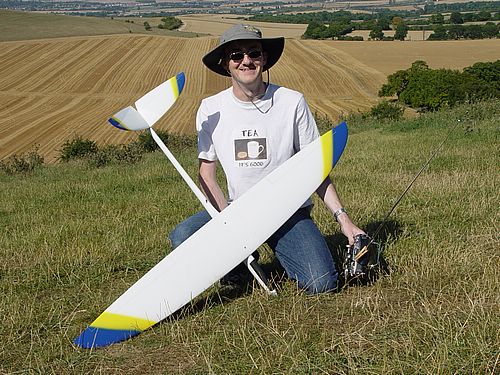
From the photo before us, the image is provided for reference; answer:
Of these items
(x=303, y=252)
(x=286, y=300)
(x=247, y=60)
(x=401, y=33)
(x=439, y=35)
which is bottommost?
(x=439, y=35)

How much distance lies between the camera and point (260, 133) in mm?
A: 3906

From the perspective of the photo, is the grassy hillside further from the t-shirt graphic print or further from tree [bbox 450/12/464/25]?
the t-shirt graphic print

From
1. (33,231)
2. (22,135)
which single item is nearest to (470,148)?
(33,231)

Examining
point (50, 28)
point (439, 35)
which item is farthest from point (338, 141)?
point (439, 35)

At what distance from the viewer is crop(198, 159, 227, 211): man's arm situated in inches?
164

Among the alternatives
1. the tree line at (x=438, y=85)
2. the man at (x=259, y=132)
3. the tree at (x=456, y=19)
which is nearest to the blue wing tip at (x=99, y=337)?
the man at (x=259, y=132)

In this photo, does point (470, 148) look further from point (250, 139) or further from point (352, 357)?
point (352, 357)

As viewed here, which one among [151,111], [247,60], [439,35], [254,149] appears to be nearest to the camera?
[247,60]

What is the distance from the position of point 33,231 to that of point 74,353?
292 cm

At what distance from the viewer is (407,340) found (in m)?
2.68

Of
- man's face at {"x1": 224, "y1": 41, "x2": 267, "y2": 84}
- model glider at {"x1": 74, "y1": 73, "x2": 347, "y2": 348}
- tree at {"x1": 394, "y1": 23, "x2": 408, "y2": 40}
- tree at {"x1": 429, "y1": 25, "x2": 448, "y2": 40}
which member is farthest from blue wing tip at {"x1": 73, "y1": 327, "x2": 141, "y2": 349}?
tree at {"x1": 394, "y1": 23, "x2": 408, "y2": 40}

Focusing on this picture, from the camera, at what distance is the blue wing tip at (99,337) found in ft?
10.2

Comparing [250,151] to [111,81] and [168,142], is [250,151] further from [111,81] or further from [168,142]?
[111,81]

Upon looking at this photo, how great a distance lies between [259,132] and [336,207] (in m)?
0.70
